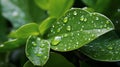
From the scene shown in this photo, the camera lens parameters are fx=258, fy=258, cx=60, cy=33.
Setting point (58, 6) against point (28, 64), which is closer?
point (28, 64)

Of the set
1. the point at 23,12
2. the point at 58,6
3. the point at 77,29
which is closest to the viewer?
the point at 77,29

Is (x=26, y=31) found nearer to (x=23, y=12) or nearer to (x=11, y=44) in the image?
(x=11, y=44)

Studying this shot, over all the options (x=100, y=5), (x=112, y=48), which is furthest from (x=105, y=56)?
(x=100, y=5)

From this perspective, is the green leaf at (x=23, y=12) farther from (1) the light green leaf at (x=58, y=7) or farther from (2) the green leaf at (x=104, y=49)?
(2) the green leaf at (x=104, y=49)

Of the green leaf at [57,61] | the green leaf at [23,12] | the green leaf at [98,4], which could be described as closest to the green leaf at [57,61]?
the green leaf at [57,61]

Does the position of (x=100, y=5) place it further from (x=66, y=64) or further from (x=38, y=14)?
(x=38, y=14)

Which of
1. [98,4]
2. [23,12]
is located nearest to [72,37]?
[98,4]
